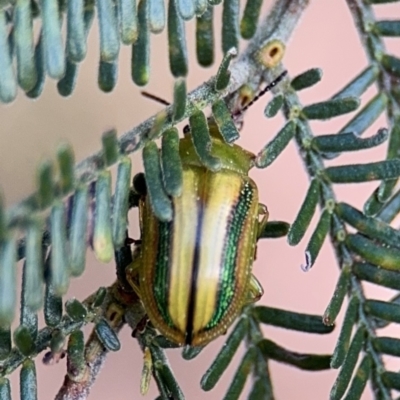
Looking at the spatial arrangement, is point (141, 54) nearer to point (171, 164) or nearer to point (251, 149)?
point (171, 164)

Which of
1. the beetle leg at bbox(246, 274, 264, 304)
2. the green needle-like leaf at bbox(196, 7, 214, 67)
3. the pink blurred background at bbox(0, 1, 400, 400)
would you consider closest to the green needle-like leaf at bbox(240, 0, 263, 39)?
the green needle-like leaf at bbox(196, 7, 214, 67)

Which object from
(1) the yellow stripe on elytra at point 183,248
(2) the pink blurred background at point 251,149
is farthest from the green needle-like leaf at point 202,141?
(2) the pink blurred background at point 251,149

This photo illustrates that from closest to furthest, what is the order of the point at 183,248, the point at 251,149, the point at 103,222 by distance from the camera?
1. the point at 103,222
2. the point at 183,248
3. the point at 251,149

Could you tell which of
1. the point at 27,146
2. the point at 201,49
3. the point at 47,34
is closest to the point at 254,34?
the point at 201,49

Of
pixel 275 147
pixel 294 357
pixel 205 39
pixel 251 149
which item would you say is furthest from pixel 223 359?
pixel 251 149

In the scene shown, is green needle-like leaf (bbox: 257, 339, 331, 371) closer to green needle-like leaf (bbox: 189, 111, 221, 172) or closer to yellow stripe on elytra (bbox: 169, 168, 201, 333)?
yellow stripe on elytra (bbox: 169, 168, 201, 333)

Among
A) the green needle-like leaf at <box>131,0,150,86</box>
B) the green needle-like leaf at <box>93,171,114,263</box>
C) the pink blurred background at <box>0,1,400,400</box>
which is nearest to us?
the green needle-like leaf at <box>93,171,114,263</box>

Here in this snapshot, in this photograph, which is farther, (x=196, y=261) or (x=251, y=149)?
(x=251, y=149)
